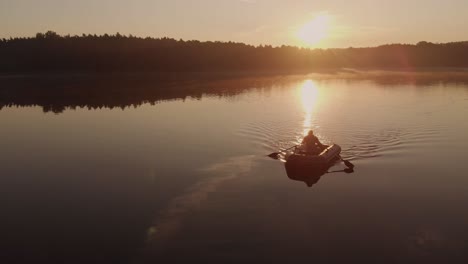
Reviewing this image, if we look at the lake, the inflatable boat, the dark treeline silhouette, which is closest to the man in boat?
the inflatable boat

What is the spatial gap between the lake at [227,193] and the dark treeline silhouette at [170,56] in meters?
85.5

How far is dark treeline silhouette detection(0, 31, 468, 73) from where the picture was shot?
404ft

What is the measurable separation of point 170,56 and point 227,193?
115743 mm

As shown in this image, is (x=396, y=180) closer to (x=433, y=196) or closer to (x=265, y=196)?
(x=433, y=196)

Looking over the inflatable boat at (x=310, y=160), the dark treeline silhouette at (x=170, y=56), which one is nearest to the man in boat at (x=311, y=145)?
the inflatable boat at (x=310, y=160)

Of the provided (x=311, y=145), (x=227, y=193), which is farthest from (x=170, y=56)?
(x=227, y=193)

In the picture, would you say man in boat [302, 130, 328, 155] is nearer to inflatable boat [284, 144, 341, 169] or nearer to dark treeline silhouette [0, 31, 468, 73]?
Result: inflatable boat [284, 144, 341, 169]

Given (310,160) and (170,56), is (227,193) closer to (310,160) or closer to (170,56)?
(310,160)

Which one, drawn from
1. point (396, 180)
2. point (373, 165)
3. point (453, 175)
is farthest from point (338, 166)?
point (453, 175)

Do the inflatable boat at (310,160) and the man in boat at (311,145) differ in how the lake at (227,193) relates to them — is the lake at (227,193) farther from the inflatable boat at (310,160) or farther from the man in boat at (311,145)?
the man in boat at (311,145)

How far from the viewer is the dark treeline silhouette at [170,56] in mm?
123250

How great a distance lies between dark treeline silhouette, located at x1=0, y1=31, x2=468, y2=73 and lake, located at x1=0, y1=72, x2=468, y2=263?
85.5 meters

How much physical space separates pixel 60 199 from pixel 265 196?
373 inches

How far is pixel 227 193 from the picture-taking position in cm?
2122
